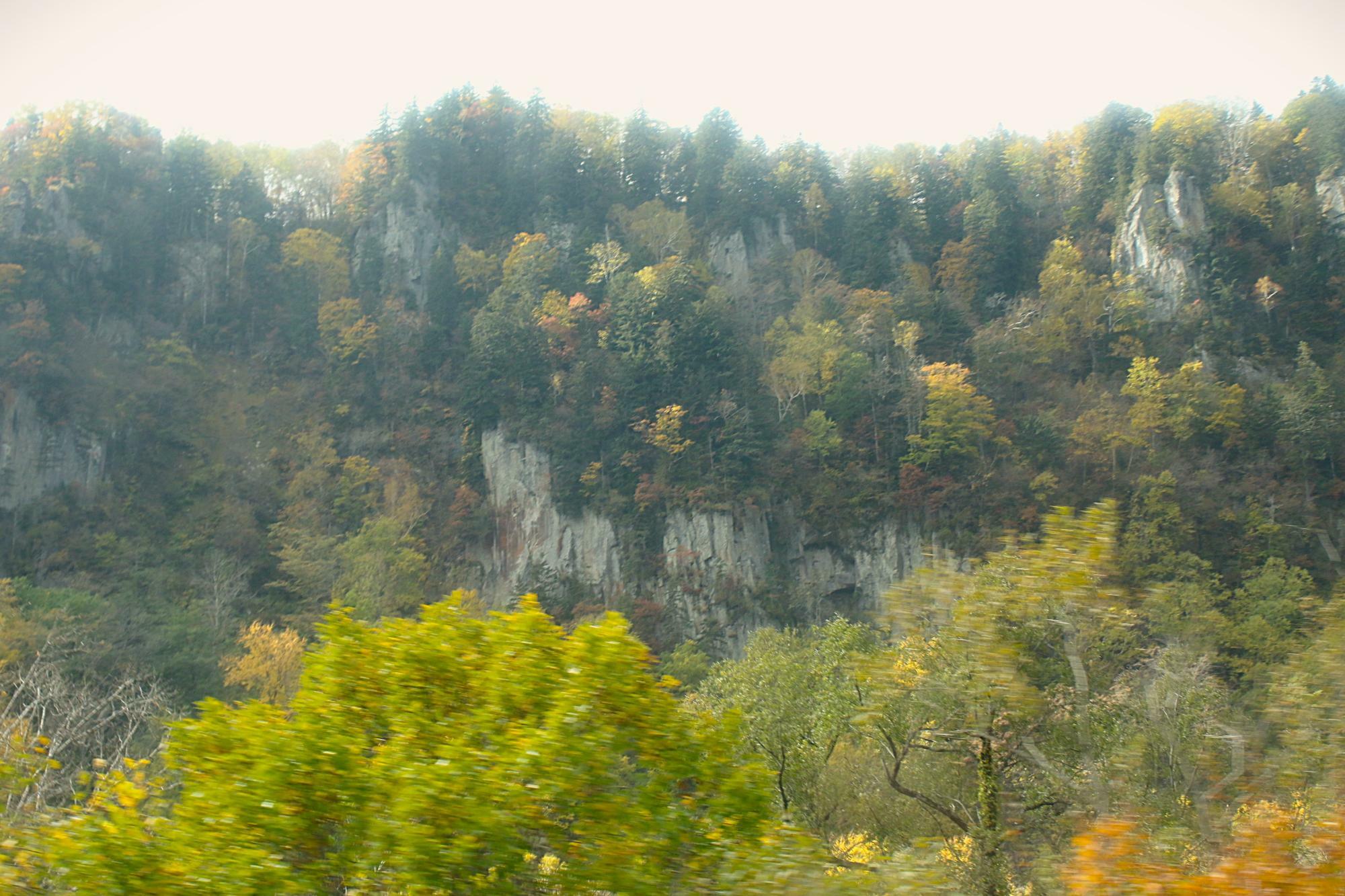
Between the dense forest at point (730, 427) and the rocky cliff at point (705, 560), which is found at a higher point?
the dense forest at point (730, 427)

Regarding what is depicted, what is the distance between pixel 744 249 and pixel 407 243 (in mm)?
22756

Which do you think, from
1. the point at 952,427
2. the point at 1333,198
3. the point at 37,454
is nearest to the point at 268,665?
the point at 37,454

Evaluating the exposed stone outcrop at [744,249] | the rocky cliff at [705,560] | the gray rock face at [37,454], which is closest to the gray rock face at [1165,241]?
the exposed stone outcrop at [744,249]

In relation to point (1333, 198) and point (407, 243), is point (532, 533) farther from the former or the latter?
point (1333, 198)

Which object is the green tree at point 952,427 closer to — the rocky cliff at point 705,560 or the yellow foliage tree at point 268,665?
the rocky cliff at point 705,560

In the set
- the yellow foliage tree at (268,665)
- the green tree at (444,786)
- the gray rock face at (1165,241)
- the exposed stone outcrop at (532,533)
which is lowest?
the yellow foliage tree at (268,665)

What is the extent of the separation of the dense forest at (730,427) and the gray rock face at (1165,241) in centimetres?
28

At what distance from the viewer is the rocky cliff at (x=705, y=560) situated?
4456 centimetres

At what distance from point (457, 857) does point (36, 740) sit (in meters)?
2.96

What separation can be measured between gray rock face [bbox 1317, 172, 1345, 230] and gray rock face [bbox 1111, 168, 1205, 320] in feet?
24.9

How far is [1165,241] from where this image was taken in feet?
176

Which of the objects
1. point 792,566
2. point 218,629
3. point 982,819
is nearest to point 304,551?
point 218,629

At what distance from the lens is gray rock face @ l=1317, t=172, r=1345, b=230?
53.8 m

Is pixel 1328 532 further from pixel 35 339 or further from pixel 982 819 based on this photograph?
pixel 35 339
